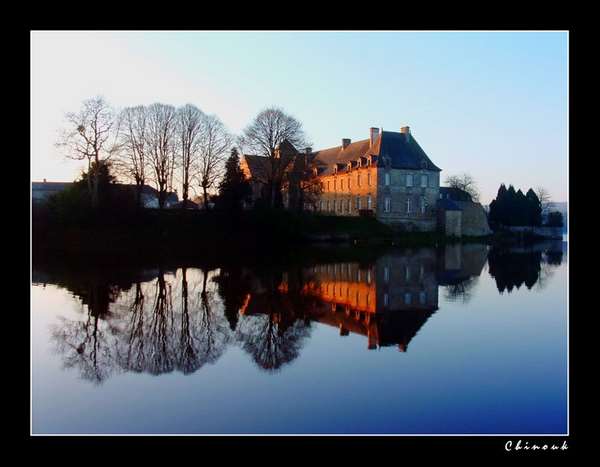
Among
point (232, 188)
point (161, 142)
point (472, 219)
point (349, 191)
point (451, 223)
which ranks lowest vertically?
point (451, 223)

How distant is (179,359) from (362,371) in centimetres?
291

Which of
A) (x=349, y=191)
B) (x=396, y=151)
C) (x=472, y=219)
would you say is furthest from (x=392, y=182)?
(x=472, y=219)

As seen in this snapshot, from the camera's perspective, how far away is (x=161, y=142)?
40.0 meters

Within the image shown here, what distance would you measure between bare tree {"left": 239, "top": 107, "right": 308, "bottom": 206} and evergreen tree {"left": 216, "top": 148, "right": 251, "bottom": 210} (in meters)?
4.06

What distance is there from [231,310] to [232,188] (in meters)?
26.0

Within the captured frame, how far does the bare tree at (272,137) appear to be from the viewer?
1706 inches

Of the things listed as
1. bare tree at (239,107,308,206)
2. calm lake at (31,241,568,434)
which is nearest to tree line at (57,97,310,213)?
bare tree at (239,107,308,206)

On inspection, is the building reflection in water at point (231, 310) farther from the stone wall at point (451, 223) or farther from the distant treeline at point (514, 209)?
the distant treeline at point (514, 209)

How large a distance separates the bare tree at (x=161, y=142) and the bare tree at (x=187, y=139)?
21.9 inches

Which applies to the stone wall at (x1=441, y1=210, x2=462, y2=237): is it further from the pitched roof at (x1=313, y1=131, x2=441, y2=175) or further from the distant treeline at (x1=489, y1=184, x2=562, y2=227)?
the distant treeline at (x1=489, y1=184, x2=562, y2=227)

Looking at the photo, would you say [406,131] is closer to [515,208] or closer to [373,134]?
[373,134]
